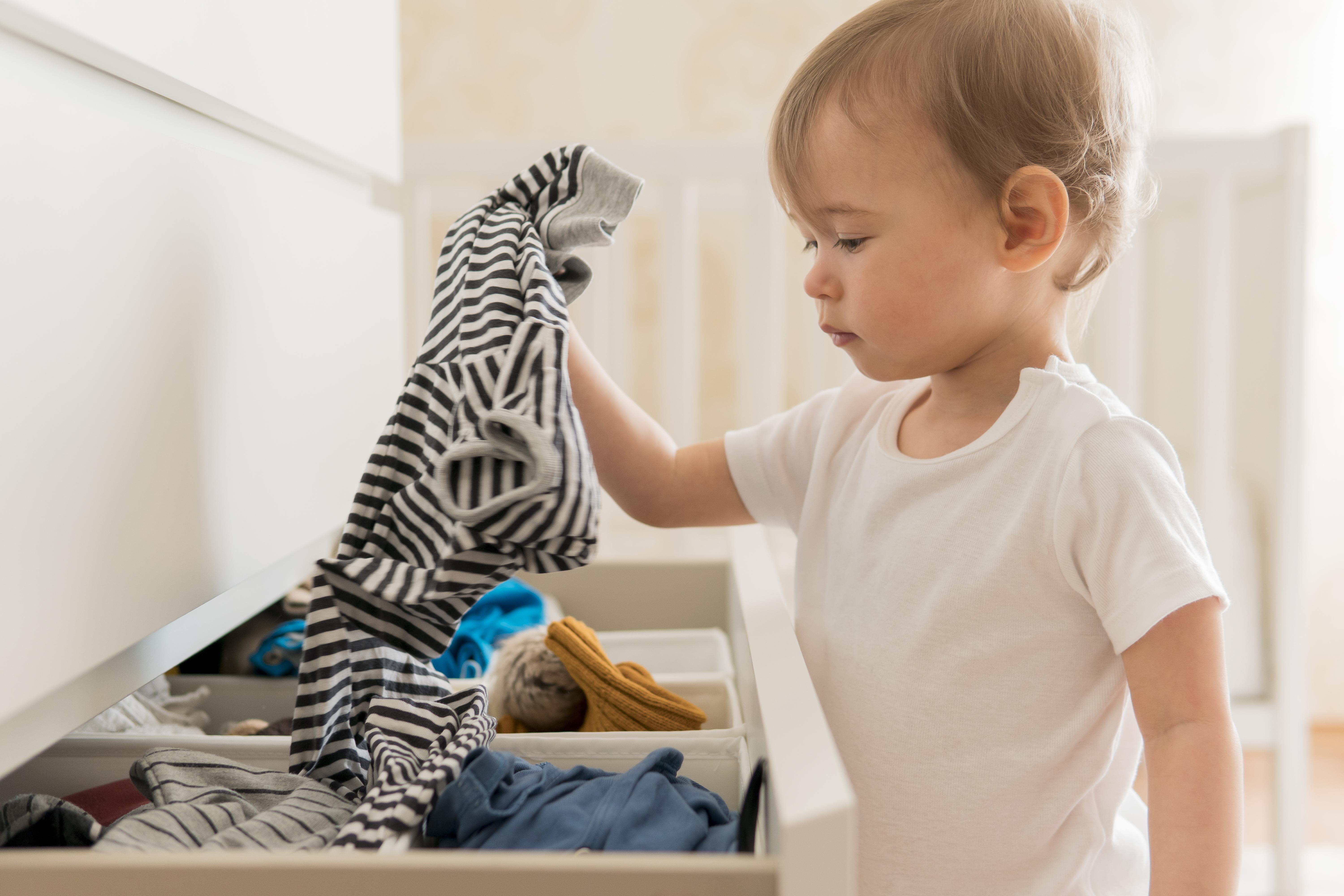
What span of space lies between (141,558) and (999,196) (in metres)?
0.49

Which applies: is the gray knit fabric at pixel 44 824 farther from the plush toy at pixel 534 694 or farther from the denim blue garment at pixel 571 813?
the plush toy at pixel 534 694

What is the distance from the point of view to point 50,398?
0.40 metres

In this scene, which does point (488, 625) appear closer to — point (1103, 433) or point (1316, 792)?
point (1103, 433)

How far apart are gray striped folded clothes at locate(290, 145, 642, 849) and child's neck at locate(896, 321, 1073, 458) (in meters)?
0.24

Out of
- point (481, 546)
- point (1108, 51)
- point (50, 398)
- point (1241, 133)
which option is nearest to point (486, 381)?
point (481, 546)

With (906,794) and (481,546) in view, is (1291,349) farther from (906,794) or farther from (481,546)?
(481,546)

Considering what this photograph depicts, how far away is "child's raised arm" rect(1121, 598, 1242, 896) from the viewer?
1.65 feet

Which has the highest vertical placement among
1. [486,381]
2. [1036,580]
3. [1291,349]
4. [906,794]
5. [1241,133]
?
[1241,133]

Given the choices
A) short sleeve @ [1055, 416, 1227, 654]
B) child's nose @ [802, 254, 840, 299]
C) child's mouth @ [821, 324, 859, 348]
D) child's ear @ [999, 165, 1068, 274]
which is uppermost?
child's ear @ [999, 165, 1068, 274]

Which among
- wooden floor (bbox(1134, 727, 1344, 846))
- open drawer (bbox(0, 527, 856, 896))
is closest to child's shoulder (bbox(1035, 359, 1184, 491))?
open drawer (bbox(0, 527, 856, 896))

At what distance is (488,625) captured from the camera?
88 cm

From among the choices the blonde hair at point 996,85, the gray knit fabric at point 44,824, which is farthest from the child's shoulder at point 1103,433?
the gray knit fabric at point 44,824

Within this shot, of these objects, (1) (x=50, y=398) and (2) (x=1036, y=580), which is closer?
(1) (x=50, y=398)

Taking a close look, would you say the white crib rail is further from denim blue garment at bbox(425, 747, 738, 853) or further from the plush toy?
denim blue garment at bbox(425, 747, 738, 853)
